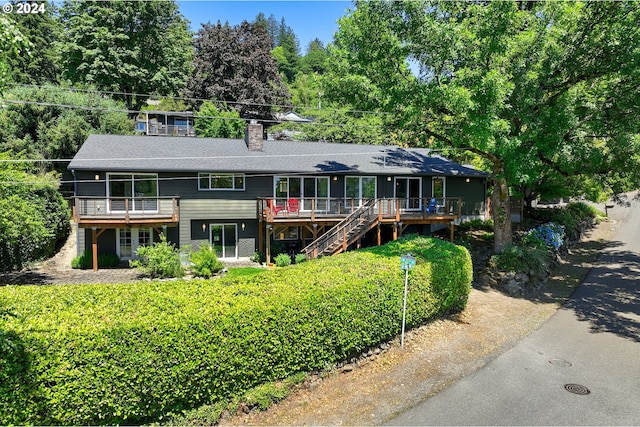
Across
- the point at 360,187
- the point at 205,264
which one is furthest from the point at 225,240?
the point at 360,187

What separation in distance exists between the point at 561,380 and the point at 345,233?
1123cm

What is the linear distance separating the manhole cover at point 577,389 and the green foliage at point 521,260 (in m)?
7.51

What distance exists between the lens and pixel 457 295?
1089 centimetres

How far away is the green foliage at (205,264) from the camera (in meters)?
16.6

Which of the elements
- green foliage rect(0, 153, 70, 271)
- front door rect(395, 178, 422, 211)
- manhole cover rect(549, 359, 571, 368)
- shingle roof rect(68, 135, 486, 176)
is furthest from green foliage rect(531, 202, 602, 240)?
green foliage rect(0, 153, 70, 271)

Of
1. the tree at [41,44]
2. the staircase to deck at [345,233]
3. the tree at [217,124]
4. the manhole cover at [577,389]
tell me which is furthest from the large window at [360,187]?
the tree at [41,44]

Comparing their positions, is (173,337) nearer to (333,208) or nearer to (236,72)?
(333,208)

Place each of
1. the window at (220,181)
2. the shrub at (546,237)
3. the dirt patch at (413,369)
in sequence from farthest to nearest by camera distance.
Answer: the window at (220,181)
the shrub at (546,237)
the dirt patch at (413,369)

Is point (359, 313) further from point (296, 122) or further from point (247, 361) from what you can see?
point (296, 122)

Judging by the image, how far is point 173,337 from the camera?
588 centimetres

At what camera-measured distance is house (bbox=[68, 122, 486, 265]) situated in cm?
1761

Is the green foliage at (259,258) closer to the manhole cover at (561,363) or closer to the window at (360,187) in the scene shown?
the window at (360,187)

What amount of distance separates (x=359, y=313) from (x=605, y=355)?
6.14m

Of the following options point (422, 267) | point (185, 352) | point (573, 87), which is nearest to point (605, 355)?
point (422, 267)
